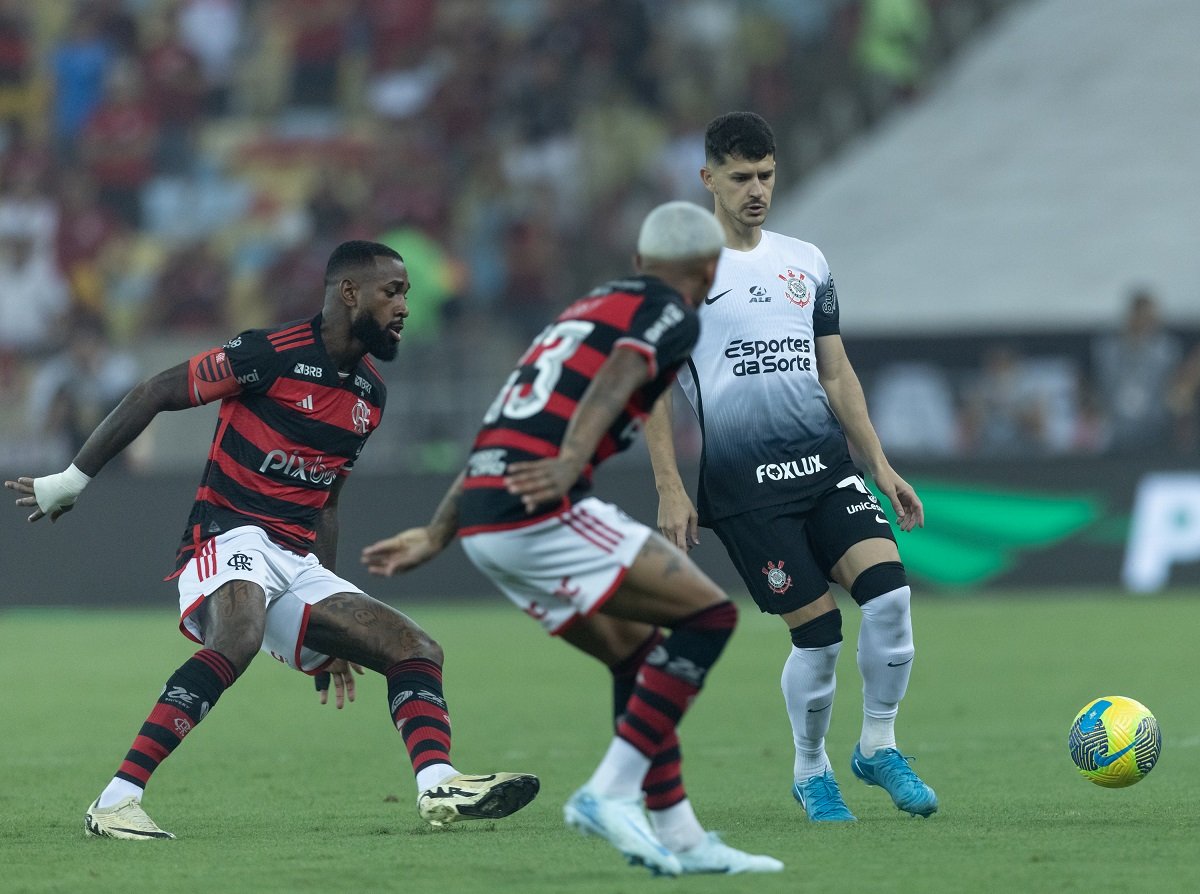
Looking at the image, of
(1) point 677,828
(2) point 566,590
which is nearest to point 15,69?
(2) point 566,590

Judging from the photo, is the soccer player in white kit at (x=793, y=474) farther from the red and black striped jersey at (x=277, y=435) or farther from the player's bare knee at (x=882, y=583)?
the red and black striped jersey at (x=277, y=435)

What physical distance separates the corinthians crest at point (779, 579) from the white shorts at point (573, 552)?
1533mm

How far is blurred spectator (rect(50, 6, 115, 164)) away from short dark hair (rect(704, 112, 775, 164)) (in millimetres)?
16709

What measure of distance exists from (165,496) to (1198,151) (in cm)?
1395

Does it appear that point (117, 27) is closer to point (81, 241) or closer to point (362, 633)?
point (81, 241)

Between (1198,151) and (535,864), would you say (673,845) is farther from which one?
(1198,151)

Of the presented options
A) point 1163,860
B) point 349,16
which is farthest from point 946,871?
point 349,16

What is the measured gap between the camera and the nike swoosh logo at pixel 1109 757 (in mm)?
7316

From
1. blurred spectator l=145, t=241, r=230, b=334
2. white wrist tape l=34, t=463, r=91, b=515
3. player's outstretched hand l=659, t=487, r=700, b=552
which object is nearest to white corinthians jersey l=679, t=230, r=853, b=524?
player's outstretched hand l=659, t=487, r=700, b=552

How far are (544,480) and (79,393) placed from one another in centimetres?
1277

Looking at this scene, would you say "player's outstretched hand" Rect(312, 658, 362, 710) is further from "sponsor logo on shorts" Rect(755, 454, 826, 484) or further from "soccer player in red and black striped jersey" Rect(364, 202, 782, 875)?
"soccer player in red and black striped jersey" Rect(364, 202, 782, 875)

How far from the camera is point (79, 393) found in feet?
57.4

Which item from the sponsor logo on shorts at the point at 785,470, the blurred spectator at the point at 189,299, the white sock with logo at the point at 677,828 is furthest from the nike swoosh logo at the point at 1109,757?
the blurred spectator at the point at 189,299

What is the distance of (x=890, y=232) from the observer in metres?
23.7
